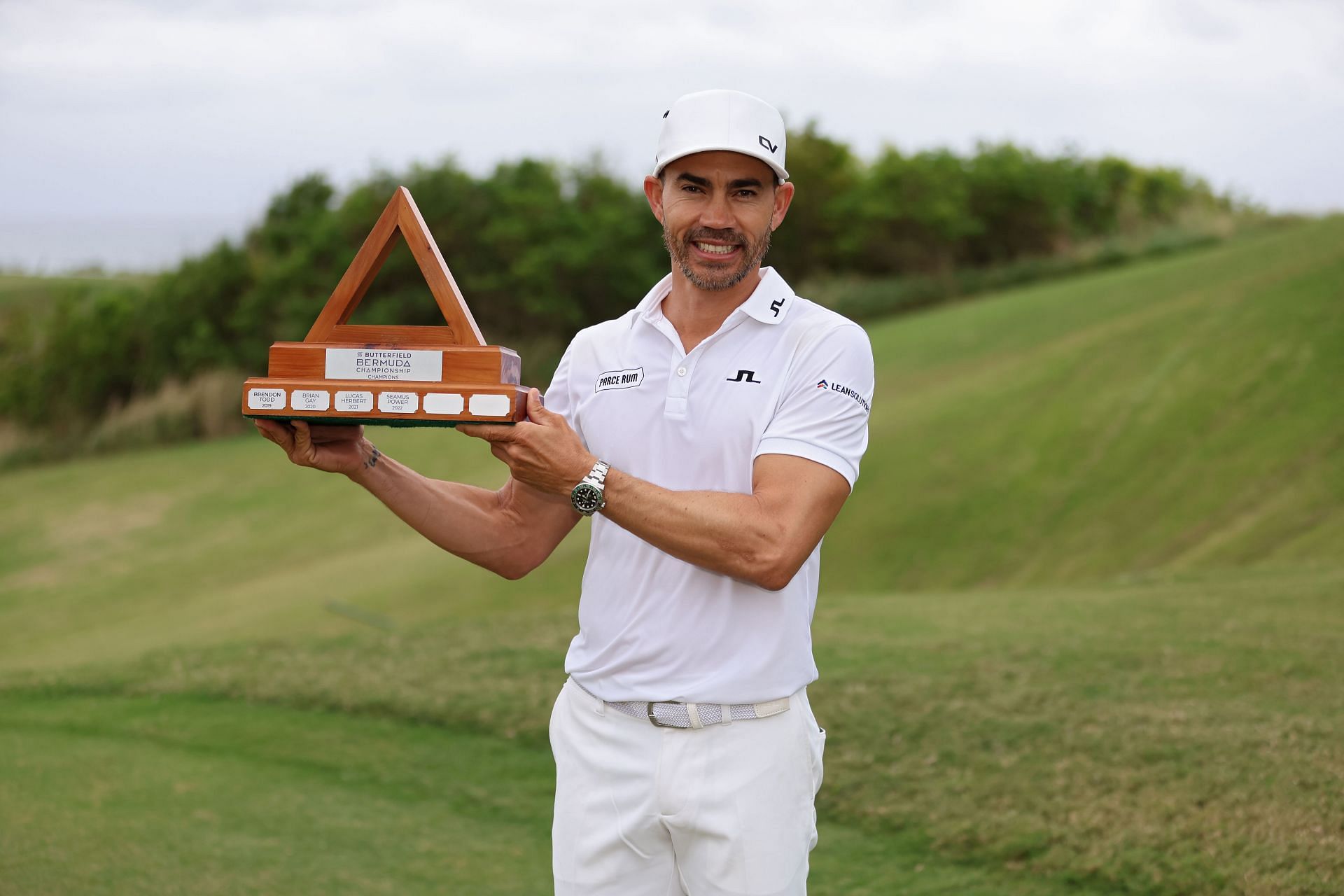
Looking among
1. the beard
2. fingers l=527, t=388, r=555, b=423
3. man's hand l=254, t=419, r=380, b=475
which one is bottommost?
man's hand l=254, t=419, r=380, b=475

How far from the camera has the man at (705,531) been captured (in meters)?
2.33

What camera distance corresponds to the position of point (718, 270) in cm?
251

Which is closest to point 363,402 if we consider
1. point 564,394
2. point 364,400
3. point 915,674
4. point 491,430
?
point 364,400

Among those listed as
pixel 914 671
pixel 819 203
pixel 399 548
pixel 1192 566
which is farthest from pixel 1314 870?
pixel 819 203

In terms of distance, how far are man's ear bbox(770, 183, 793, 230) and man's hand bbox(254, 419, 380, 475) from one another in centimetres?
95

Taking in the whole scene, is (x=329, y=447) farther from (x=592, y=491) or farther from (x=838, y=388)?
(x=838, y=388)

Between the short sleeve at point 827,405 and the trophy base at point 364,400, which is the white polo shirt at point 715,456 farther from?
the trophy base at point 364,400

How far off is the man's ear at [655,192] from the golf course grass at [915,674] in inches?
98.9

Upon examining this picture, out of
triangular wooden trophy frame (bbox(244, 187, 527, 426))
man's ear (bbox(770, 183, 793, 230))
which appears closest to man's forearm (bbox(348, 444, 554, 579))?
triangular wooden trophy frame (bbox(244, 187, 527, 426))

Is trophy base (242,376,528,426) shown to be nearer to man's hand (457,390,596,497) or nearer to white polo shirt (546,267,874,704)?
man's hand (457,390,596,497)

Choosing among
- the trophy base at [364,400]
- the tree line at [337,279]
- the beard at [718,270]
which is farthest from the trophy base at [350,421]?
the tree line at [337,279]

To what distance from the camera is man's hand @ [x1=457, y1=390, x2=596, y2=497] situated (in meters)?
2.34

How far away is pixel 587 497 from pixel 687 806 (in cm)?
58

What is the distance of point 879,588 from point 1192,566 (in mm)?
2493
